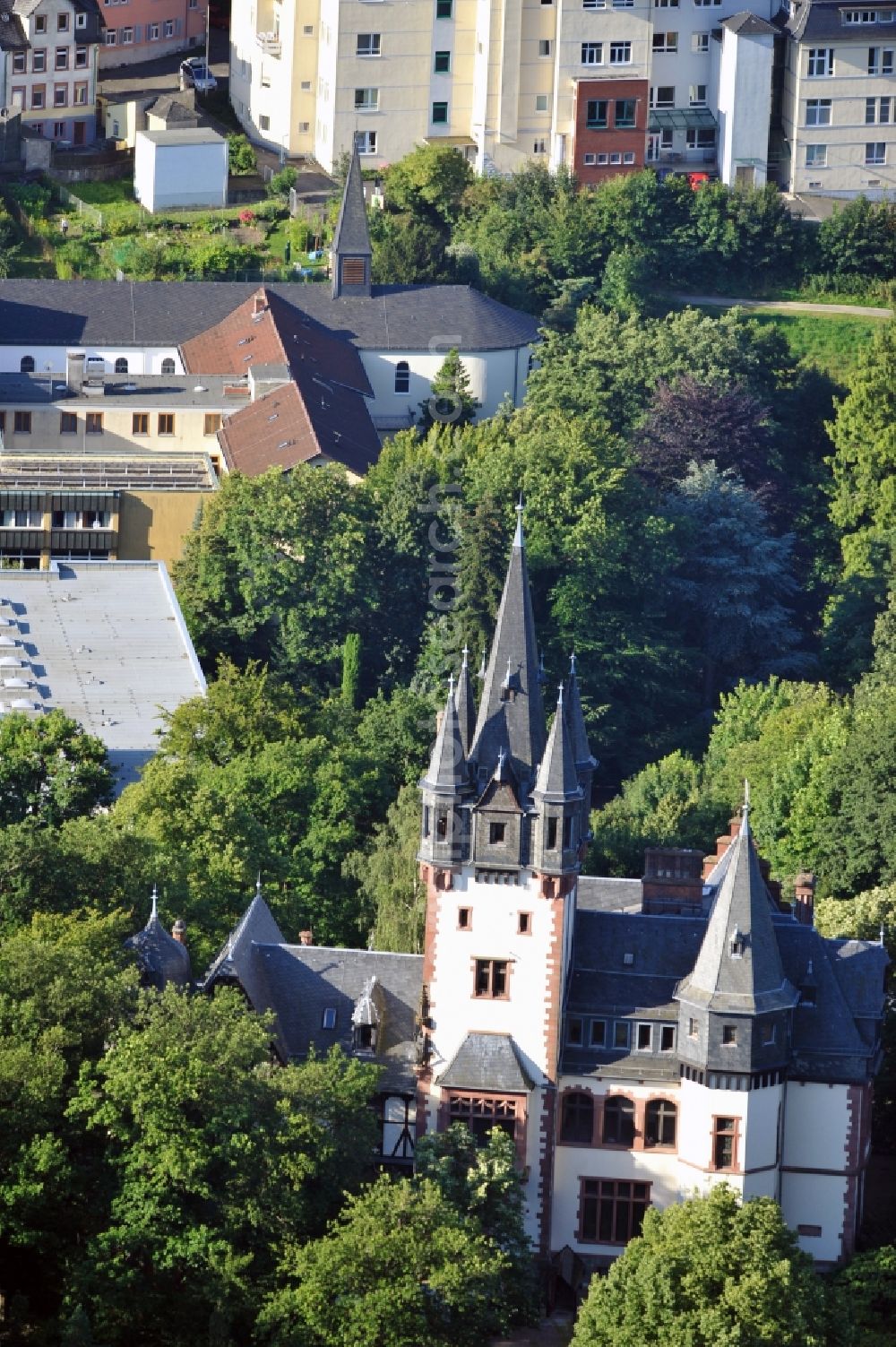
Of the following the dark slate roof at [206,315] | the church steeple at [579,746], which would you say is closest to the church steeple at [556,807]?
the church steeple at [579,746]

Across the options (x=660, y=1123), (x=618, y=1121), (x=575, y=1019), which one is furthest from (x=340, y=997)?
(x=660, y=1123)

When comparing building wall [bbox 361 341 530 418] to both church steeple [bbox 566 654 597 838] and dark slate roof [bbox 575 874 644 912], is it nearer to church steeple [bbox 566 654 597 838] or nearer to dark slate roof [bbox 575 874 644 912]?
dark slate roof [bbox 575 874 644 912]

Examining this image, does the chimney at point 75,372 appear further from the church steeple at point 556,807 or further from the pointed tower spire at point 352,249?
the church steeple at point 556,807

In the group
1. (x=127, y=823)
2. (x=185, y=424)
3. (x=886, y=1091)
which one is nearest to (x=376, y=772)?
(x=127, y=823)

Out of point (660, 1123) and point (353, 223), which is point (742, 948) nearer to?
point (660, 1123)

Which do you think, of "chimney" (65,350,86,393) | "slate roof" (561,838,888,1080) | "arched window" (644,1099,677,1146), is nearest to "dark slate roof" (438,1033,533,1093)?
"slate roof" (561,838,888,1080)

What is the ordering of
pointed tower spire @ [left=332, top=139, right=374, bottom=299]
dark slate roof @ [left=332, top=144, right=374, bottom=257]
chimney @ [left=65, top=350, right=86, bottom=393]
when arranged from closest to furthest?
chimney @ [left=65, top=350, right=86, bottom=393], dark slate roof @ [left=332, top=144, right=374, bottom=257], pointed tower spire @ [left=332, top=139, right=374, bottom=299]

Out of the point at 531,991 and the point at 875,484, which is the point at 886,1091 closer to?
the point at 531,991
